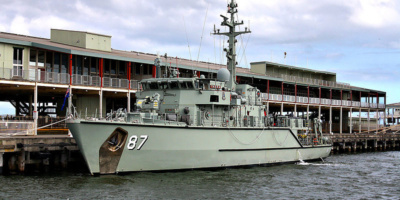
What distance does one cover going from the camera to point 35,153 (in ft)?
74.9

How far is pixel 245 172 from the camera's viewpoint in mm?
23984

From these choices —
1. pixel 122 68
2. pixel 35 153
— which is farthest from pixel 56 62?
pixel 35 153

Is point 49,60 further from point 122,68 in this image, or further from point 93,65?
point 122,68

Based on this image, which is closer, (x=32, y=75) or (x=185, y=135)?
(x=185, y=135)

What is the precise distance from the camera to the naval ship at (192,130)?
20375 millimetres

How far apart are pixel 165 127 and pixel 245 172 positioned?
18.4ft

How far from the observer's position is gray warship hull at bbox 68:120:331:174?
20156mm

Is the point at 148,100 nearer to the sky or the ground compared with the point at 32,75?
nearer to the ground

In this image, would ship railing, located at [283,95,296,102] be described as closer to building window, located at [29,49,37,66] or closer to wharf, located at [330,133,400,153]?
wharf, located at [330,133,400,153]

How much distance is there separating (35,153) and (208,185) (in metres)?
9.67

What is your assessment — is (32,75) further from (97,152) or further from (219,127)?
(219,127)

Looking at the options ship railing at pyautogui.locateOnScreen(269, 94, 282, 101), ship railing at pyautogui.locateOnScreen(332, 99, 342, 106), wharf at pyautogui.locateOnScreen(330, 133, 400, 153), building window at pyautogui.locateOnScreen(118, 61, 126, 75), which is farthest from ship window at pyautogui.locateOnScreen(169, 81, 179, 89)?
ship railing at pyautogui.locateOnScreen(332, 99, 342, 106)

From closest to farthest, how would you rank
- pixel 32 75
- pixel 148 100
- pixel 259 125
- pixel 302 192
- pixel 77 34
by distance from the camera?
pixel 302 192 → pixel 148 100 → pixel 259 125 → pixel 32 75 → pixel 77 34

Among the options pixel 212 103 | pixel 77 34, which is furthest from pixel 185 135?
pixel 77 34
